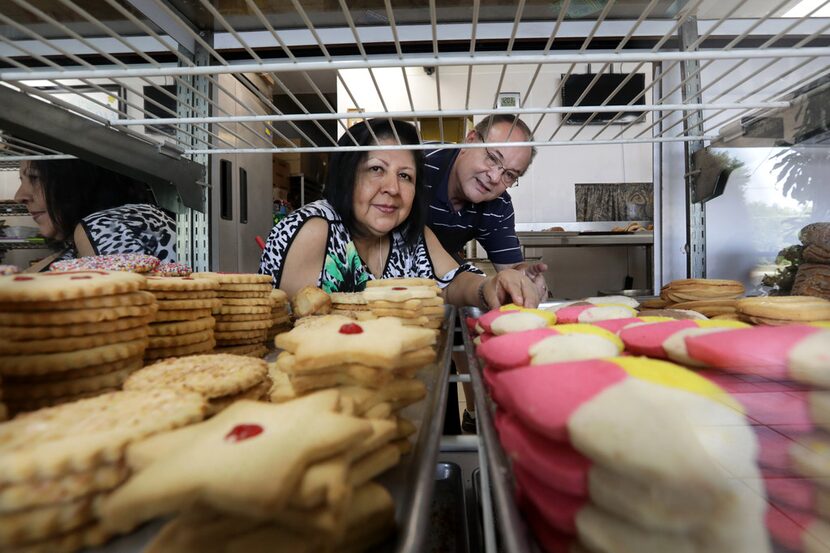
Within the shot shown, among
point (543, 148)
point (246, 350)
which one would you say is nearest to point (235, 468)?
point (246, 350)

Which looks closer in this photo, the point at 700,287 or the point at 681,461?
the point at 681,461

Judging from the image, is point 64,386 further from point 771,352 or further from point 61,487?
point 771,352

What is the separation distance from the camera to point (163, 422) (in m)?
0.41

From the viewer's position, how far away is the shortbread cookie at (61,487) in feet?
1.07

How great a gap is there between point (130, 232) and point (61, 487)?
149 cm

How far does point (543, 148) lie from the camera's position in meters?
5.26

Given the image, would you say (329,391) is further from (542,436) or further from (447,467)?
(447,467)

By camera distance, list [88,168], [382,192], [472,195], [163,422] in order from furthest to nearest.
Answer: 1. [472,195]
2. [88,168]
3. [382,192]
4. [163,422]

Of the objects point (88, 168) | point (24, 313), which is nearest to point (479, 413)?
point (24, 313)

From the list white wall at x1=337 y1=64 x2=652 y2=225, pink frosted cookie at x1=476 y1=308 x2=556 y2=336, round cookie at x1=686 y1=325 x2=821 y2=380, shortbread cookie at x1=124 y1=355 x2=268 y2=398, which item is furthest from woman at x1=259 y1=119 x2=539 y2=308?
white wall at x1=337 y1=64 x2=652 y2=225

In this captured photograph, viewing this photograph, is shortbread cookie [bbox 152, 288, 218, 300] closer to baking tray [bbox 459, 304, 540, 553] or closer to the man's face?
baking tray [bbox 459, 304, 540, 553]

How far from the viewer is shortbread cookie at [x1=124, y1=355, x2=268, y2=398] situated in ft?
1.72

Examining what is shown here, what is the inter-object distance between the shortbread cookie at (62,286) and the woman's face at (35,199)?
1529 millimetres

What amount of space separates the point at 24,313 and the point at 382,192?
1168 millimetres
